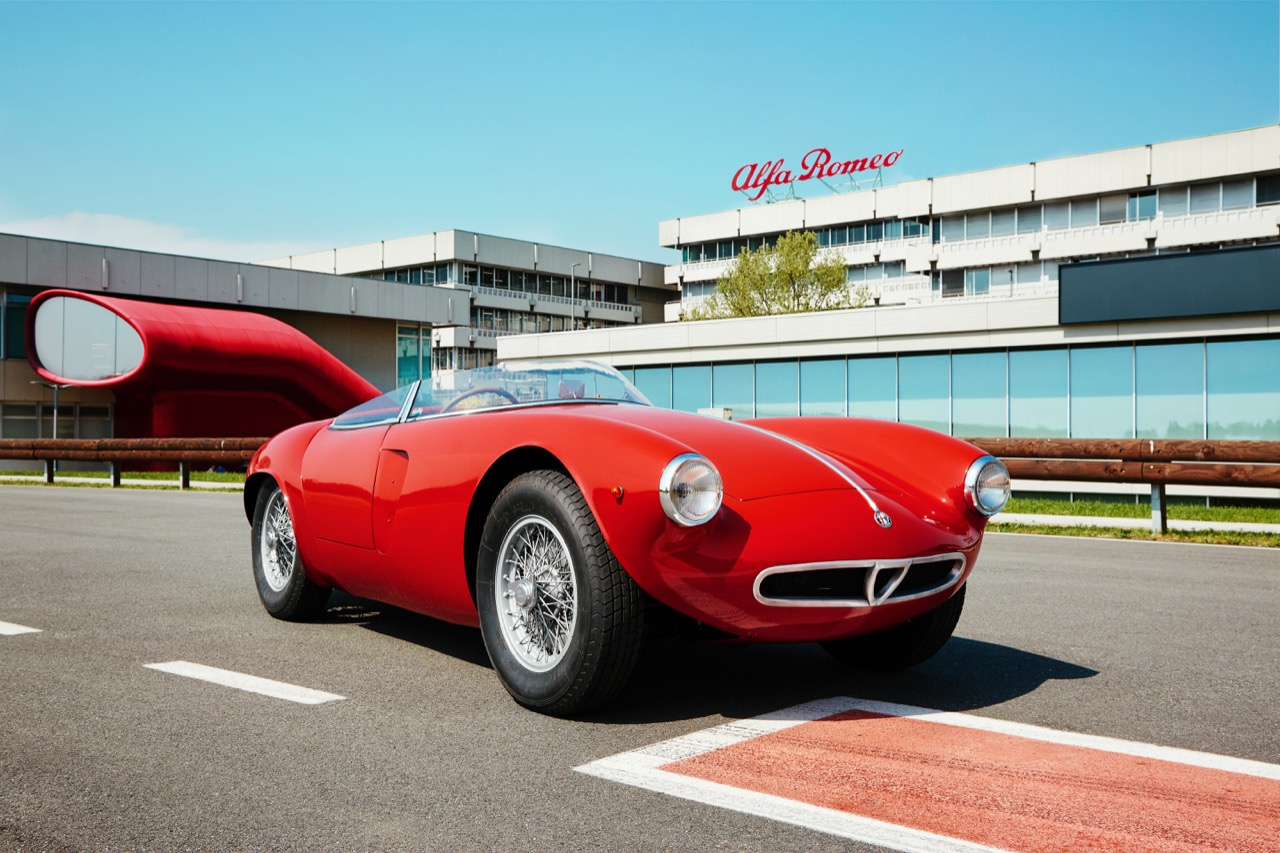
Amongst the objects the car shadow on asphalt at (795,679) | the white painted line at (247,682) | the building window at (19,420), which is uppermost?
the building window at (19,420)

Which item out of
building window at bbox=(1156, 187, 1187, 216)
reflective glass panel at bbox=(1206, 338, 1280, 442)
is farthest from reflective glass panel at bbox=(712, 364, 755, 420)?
building window at bbox=(1156, 187, 1187, 216)

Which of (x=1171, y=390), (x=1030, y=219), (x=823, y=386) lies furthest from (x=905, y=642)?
(x=1030, y=219)

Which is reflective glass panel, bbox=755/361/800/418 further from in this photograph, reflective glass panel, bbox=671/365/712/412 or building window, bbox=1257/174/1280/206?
building window, bbox=1257/174/1280/206

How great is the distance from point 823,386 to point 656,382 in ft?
17.7

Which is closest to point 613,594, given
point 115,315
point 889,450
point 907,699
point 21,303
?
point 907,699

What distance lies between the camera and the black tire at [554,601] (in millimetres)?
3676

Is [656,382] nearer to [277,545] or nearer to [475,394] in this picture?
[277,545]

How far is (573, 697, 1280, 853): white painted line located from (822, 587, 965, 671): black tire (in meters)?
0.49

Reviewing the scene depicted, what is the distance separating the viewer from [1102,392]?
2291cm

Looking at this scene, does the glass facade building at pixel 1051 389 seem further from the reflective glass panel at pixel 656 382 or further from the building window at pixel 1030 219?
the building window at pixel 1030 219

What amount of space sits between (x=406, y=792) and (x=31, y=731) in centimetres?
145

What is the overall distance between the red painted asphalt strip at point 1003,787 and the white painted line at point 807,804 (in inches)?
1.9

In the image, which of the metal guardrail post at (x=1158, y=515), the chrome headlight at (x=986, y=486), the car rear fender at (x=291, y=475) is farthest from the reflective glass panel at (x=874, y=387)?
the chrome headlight at (x=986, y=486)

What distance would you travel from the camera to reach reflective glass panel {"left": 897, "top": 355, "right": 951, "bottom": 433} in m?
25.1
